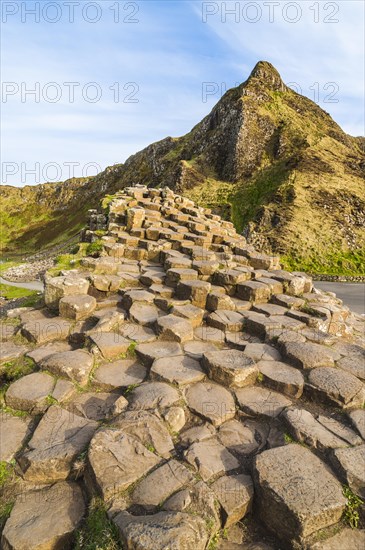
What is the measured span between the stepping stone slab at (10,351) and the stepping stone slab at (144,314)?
1.90 metres

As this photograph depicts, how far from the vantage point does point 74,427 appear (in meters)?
3.59

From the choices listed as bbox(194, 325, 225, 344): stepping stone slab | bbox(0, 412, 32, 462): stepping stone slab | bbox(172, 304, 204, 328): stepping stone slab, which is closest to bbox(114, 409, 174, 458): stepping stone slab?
→ bbox(0, 412, 32, 462): stepping stone slab

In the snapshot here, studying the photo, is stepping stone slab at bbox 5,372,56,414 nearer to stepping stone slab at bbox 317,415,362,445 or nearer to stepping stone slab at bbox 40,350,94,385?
stepping stone slab at bbox 40,350,94,385

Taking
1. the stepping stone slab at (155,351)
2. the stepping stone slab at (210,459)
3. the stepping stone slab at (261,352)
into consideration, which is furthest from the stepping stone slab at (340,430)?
the stepping stone slab at (155,351)

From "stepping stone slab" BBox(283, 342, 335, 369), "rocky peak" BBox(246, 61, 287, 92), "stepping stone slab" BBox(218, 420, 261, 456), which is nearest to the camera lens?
"stepping stone slab" BBox(218, 420, 261, 456)

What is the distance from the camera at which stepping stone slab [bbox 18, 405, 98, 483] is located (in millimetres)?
3076

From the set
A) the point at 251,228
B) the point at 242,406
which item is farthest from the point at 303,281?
the point at 251,228

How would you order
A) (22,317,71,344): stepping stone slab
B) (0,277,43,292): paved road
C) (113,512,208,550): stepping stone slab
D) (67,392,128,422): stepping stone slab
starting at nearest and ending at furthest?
(113,512,208,550): stepping stone slab < (67,392,128,422): stepping stone slab < (22,317,71,344): stepping stone slab < (0,277,43,292): paved road

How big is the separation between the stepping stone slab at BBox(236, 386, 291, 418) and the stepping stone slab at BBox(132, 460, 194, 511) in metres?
1.29

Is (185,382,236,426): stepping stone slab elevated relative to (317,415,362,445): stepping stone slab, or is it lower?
elevated

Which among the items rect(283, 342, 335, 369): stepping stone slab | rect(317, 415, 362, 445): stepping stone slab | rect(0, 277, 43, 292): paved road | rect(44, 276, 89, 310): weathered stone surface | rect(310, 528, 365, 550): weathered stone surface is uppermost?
rect(44, 276, 89, 310): weathered stone surface

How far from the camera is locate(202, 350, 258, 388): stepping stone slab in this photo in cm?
440

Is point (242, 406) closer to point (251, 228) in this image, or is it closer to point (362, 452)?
point (362, 452)

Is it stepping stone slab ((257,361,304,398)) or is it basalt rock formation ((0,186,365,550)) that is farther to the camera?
stepping stone slab ((257,361,304,398))
